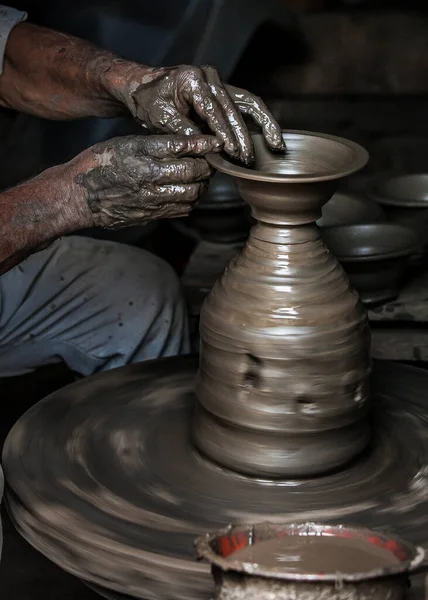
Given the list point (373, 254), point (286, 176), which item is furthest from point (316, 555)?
point (373, 254)

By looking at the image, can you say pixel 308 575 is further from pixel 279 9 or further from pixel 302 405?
pixel 279 9

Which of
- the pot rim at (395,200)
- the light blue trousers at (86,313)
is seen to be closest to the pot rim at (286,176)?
the light blue trousers at (86,313)

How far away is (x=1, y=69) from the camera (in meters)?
2.61

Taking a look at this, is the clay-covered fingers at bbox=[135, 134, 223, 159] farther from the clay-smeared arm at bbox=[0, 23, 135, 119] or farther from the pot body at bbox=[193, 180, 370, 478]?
the clay-smeared arm at bbox=[0, 23, 135, 119]

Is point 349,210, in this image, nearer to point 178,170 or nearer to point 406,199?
point 406,199

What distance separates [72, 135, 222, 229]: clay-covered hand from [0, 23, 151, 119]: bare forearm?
46cm

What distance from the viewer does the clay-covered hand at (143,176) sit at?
5.98 ft

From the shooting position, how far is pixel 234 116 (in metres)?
1.85

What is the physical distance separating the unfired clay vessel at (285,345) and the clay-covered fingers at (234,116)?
0.15 ft

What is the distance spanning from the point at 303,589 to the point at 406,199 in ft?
6.91

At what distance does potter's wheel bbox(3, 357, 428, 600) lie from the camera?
156cm

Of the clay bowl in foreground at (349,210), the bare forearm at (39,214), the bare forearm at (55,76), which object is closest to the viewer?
the bare forearm at (39,214)

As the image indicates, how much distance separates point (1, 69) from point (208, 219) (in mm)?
734

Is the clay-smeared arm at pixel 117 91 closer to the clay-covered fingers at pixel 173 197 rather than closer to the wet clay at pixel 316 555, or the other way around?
the clay-covered fingers at pixel 173 197
